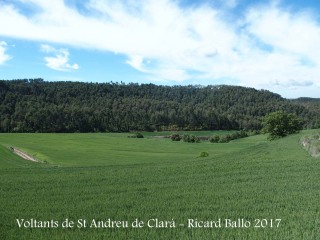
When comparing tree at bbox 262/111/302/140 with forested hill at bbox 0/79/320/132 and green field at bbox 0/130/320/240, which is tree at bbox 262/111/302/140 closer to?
green field at bbox 0/130/320/240

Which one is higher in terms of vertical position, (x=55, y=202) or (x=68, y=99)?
(x=68, y=99)

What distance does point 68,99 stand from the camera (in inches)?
6826

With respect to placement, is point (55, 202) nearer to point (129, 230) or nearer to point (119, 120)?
point (129, 230)

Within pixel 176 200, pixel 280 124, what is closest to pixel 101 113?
pixel 280 124

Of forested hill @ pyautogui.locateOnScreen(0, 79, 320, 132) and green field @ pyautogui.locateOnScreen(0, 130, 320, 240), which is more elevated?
forested hill @ pyautogui.locateOnScreen(0, 79, 320, 132)

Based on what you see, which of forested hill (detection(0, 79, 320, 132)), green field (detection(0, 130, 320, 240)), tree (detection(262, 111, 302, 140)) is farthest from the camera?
forested hill (detection(0, 79, 320, 132))

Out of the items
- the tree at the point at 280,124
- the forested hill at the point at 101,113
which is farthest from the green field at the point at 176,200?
the forested hill at the point at 101,113

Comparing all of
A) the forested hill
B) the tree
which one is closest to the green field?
the tree

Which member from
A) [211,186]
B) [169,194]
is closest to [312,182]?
[211,186]

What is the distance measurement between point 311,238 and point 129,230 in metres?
5.70

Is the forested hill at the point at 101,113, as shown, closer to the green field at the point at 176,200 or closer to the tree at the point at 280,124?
the tree at the point at 280,124

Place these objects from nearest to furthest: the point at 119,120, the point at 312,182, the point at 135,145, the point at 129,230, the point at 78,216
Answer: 1. the point at 129,230
2. the point at 78,216
3. the point at 312,182
4. the point at 135,145
5. the point at 119,120

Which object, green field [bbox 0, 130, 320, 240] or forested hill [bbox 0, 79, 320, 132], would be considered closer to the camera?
green field [bbox 0, 130, 320, 240]

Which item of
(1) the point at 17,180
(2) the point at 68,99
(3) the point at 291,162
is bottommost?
(1) the point at 17,180
